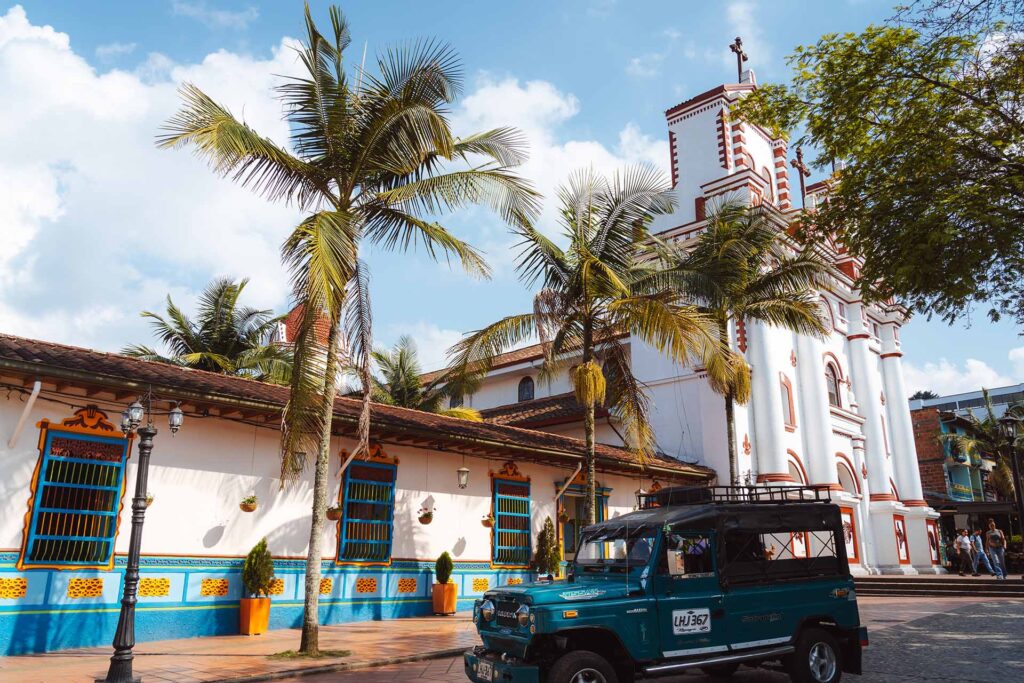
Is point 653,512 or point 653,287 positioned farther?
point 653,287

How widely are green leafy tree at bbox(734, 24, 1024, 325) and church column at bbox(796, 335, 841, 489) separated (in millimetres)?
15470

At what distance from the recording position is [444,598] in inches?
601

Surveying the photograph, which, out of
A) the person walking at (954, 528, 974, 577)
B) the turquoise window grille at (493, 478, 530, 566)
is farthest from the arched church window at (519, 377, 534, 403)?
the person walking at (954, 528, 974, 577)

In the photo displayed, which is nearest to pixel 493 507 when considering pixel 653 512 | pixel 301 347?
pixel 301 347

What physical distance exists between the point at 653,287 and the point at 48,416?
11534mm

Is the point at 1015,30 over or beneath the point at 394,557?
over

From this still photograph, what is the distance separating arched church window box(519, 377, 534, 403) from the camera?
3081 centimetres

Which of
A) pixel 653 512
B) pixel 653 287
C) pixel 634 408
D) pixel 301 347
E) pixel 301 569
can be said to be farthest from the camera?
pixel 653 287

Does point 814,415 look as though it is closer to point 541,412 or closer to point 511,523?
point 541,412

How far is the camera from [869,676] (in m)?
8.90

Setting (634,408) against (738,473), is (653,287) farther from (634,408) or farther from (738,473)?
(738,473)

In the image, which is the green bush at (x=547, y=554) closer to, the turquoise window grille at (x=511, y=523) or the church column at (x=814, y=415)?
the turquoise window grille at (x=511, y=523)

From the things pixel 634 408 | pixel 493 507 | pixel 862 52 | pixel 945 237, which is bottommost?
pixel 493 507

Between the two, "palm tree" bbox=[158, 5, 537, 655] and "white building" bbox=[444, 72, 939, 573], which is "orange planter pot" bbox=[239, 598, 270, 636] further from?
"white building" bbox=[444, 72, 939, 573]
